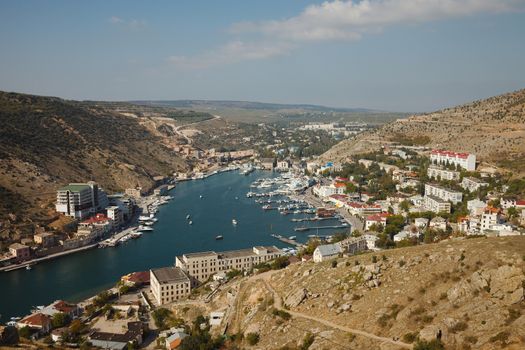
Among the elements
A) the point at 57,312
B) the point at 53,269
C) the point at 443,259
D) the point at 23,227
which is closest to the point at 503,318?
the point at 443,259

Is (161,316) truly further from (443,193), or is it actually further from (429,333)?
(443,193)

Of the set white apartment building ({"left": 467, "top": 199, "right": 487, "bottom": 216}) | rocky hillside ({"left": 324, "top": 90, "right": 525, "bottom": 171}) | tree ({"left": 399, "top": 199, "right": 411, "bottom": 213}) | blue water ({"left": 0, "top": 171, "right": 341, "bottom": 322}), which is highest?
rocky hillside ({"left": 324, "top": 90, "right": 525, "bottom": 171})

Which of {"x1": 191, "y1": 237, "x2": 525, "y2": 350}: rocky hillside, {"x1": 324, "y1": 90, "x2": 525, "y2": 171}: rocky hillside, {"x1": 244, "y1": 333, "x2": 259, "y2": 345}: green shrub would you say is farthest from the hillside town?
{"x1": 244, "y1": 333, "x2": 259, "y2": 345}: green shrub

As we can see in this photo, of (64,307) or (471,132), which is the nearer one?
(64,307)

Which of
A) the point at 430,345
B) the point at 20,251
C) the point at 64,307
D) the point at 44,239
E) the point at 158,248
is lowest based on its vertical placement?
the point at 158,248

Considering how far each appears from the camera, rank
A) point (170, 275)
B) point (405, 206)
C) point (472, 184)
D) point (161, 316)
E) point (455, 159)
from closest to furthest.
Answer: point (161, 316) → point (170, 275) → point (405, 206) → point (472, 184) → point (455, 159)

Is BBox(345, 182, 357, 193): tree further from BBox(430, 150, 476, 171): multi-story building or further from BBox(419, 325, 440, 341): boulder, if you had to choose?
BBox(419, 325, 440, 341): boulder

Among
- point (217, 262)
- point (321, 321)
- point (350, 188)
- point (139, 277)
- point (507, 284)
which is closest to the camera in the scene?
point (507, 284)

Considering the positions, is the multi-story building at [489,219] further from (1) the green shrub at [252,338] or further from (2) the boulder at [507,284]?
(1) the green shrub at [252,338]

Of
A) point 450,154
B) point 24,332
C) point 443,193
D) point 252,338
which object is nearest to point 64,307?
point 24,332
